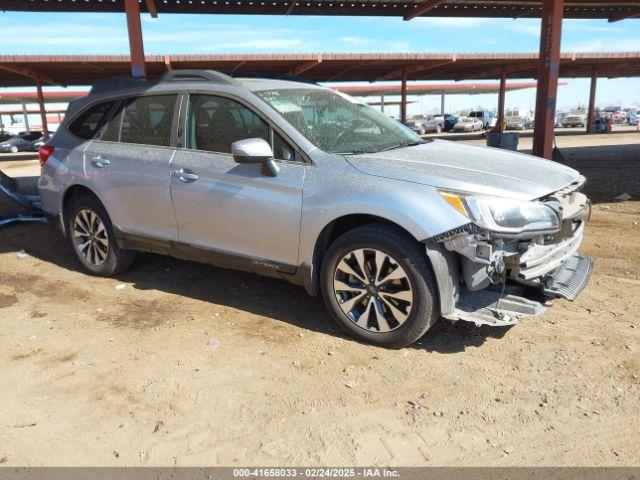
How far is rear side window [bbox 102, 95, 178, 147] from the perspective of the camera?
14.8 feet

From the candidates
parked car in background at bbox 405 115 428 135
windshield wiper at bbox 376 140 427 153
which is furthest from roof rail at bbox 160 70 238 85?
parked car in background at bbox 405 115 428 135

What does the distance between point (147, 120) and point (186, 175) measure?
0.87 meters

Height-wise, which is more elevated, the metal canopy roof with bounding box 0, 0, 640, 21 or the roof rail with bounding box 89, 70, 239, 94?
the metal canopy roof with bounding box 0, 0, 640, 21

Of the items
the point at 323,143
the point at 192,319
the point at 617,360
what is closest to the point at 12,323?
the point at 192,319

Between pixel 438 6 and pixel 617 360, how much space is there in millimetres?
9442

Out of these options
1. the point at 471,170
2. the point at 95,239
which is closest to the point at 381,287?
the point at 471,170

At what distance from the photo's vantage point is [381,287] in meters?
3.49

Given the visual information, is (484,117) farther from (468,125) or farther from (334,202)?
(334,202)

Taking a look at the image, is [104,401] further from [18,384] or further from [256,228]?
[256,228]

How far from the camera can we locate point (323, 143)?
381 cm

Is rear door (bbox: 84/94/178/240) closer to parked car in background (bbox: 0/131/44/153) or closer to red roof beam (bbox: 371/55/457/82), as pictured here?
red roof beam (bbox: 371/55/457/82)

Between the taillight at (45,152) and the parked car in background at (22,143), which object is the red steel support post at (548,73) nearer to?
the taillight at (45,152)

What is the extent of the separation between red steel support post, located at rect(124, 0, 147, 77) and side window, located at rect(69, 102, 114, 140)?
3934mm

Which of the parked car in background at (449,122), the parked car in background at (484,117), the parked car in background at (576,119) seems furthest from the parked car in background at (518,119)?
the parked car in background at (449,122)
